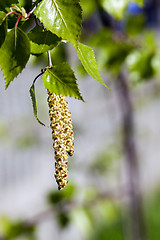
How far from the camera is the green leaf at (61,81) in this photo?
24.6 inches

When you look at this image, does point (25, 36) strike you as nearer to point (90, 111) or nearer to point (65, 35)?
point (65, 35)

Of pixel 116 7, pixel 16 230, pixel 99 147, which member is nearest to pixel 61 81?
pixel 116 7

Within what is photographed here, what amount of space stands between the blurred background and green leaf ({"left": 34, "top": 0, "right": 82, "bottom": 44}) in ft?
0.79

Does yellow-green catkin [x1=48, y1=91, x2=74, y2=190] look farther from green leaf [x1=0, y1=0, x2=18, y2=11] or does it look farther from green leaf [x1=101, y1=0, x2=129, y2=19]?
green leaf [x1=101, y1=0, x2=129, y2=19]

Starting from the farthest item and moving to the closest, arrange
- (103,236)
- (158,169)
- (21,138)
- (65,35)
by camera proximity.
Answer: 1. (158,169)
2. (103,236)
3. (21,138)
4. (65,35)

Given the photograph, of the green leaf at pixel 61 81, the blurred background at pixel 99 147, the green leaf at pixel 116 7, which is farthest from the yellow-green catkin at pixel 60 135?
the green leaf at pixel 116 7

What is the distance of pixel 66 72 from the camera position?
24.9 inches

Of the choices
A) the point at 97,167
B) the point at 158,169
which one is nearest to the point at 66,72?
the point at 97,167

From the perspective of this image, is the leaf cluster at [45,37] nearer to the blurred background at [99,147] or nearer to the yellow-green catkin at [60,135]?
the yellow-green catkin at [60,135]

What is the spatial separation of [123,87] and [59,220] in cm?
74

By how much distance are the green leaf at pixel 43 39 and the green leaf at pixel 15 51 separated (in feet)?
0.14

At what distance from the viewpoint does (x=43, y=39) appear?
24.8 inches

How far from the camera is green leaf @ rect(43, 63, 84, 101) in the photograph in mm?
625

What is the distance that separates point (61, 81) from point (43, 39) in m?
0.08
